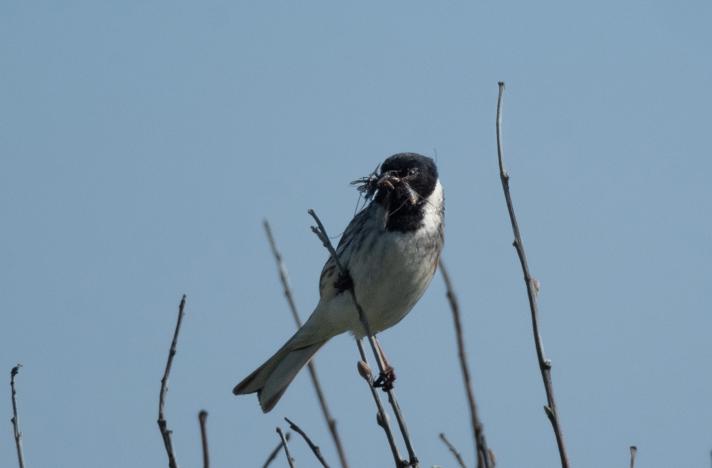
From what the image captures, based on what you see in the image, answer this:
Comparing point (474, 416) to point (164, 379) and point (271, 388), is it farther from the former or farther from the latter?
point (271, 388)

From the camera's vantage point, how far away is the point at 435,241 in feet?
21.2

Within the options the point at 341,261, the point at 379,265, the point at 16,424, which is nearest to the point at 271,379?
the point at 341,261

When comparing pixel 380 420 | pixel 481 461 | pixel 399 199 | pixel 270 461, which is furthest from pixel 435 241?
pixel 481 461

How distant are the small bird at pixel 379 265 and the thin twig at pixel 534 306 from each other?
A: 97.3 inches

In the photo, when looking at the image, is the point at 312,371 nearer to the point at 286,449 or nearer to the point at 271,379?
the point at 286,449

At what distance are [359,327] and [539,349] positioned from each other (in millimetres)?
3414

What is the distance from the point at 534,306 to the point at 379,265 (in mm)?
2964

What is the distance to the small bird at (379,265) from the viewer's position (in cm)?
631

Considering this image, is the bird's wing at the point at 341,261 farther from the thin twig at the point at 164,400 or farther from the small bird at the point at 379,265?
the thin twig at the point at 164,400

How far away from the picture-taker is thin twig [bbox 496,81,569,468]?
121 inches

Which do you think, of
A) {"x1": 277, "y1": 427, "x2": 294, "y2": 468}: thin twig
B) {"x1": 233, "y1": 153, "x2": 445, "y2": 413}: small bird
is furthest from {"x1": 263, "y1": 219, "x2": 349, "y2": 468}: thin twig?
{"x1": 233, "y1": 153, "x2": 445, "y2": 413}: small bird

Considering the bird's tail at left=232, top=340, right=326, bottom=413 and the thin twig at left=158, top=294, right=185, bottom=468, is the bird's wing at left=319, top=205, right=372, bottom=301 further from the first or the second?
the thin twig at left=158, top=294, right=185, bottom=468

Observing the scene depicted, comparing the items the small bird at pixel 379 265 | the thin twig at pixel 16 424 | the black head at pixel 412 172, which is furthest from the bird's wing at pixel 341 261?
the thin twig at pixel 16 424

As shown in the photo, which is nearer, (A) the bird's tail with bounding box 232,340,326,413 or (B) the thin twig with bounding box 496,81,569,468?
(B) the thin twig with bounding box 496,81,569,468
